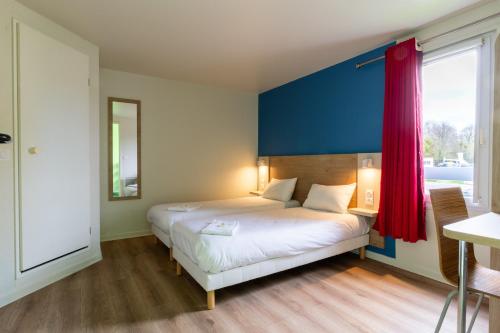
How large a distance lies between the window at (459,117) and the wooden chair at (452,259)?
1144 mm

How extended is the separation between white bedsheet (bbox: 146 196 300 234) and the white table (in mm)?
2415

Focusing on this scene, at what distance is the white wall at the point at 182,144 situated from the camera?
3.87 metres

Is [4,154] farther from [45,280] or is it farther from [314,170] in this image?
[314,170]

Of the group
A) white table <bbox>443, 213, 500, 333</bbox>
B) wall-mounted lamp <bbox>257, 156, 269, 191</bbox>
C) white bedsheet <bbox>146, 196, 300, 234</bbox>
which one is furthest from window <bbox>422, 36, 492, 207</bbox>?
wall-mounted lamp <bbox>257, 156, 269, 191</bbox>

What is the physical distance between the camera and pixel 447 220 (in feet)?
4.58

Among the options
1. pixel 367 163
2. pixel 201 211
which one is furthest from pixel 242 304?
pixel 367 163

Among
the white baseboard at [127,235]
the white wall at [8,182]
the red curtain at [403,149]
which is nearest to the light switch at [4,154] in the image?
the white wall at [8,182]

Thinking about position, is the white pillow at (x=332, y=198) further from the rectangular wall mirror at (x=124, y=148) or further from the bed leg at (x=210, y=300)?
the rectangular wall mirror at (x=124, y=148)

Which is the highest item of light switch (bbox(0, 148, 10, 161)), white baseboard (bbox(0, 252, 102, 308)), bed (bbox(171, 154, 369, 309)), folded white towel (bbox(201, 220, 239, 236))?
light switch (bbox(0, 148, 10, 161))

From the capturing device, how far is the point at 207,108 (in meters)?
4.59

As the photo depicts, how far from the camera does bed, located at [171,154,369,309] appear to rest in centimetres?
205

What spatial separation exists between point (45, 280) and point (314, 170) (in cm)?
332

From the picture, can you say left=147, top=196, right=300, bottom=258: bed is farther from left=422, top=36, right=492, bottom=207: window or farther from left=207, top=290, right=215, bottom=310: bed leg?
left=422, top=36, right=492, bottom=207: window

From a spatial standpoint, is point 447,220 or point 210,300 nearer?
point 447,220
